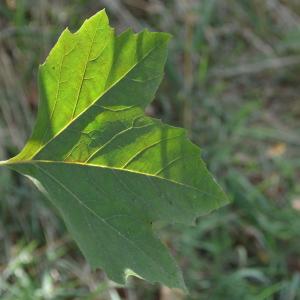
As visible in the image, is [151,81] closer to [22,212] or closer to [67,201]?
[67,201]

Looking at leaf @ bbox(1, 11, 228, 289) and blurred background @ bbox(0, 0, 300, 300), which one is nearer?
leaf @ bbox(1, 11, 228, 289)

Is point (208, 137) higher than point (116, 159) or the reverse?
the reverse

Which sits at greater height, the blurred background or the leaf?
the leaf

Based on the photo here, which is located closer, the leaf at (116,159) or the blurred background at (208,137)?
the leaf at (116,159)

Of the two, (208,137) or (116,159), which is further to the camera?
(208,137)
